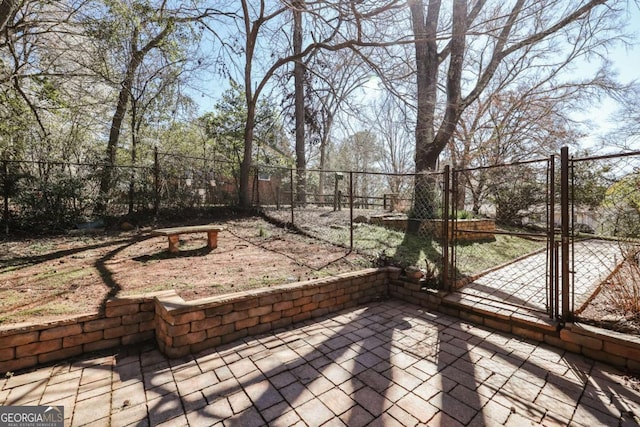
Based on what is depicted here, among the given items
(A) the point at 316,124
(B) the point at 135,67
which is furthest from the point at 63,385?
(A) the point at 316,124

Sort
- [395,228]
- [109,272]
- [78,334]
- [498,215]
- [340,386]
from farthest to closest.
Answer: [498,215]
[395,228]
[109,272]
[78,334]
[340,386]

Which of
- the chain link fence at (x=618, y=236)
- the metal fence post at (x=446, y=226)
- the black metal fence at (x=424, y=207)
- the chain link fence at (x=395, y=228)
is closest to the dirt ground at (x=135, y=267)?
the chain link fence at (x=395, y=228)

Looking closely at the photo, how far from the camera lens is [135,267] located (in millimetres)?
3725

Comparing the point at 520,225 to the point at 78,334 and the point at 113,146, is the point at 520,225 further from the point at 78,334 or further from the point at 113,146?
the point at 113,146

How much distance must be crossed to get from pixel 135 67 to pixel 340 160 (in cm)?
1887

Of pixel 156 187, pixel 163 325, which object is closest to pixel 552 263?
pixel 163 325

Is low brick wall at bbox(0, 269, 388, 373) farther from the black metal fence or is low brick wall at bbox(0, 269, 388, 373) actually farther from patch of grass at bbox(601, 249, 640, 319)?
patch of grass at bbox(601, 249, 640, 319)

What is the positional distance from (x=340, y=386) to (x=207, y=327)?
1318mm

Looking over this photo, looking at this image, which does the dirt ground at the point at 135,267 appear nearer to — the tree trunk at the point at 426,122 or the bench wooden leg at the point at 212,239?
the bench wooden leg at the point at 212,239

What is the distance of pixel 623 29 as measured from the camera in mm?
6715

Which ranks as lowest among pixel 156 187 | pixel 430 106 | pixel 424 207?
pixel 424 207

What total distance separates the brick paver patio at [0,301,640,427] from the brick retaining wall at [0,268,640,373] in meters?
→ 0.13

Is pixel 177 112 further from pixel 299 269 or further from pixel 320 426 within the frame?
pixel 320 426

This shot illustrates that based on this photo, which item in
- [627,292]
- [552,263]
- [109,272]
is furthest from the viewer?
[109,272]
